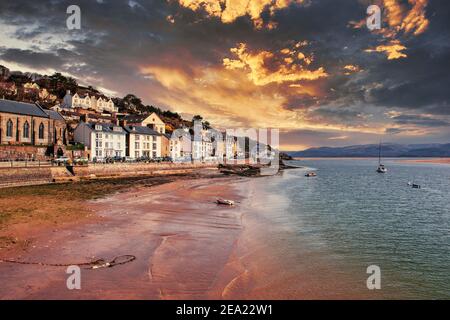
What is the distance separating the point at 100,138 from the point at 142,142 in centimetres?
1415

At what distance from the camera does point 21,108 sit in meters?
66.6

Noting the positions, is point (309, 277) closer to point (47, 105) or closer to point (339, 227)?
point (339, 227)

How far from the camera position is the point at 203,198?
36375 millimetres

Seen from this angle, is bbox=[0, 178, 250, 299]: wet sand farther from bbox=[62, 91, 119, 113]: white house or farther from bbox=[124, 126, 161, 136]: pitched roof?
bbox=[62, 91, 119, 113]: white house

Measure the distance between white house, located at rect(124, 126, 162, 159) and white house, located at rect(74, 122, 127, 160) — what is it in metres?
3.60

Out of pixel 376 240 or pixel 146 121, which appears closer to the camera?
Answer: pixel 376 240

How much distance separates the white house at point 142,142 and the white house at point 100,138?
11.8ft

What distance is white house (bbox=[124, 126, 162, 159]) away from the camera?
82.2 meters

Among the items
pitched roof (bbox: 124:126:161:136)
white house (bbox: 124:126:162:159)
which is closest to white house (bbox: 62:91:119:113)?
pitched roof (bbox: 124:126:161:136)

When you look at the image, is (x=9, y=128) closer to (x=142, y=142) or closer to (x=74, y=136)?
(x=74, y=136)

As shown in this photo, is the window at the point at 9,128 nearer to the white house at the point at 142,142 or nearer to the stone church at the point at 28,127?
the stone church at the point at 28,127

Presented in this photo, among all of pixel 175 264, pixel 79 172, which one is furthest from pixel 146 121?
pixel 175 264

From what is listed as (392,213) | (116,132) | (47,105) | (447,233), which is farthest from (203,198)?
(47,105)
